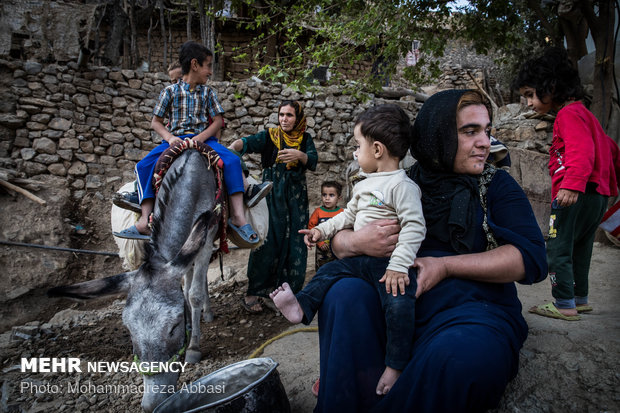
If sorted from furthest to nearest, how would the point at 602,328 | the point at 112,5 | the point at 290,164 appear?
1. the point at 112,5
2. the point at 290,164
3. the point at 602,328

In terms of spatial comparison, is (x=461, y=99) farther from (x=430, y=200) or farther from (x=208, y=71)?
(x=208, y=71)

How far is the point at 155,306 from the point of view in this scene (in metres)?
1.96

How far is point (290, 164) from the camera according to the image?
3.97m

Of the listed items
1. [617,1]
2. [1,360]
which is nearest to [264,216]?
[1,360]

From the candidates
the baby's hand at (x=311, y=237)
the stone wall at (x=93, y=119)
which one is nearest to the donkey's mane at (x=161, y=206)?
the baby's hand at (x=311, y=237)

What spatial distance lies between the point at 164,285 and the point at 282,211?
6.77 feet

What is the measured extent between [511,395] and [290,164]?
2980 millimetres

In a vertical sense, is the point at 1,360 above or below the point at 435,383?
below

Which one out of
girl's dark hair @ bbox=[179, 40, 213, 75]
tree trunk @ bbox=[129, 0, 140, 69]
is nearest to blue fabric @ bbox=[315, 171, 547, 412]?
girl's dark hair @ bbox=[179, 40, 213, 75]

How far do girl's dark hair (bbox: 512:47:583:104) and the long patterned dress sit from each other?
220cm

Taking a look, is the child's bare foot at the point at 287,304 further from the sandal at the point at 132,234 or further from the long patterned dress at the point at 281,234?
the long patterned dress at the point at 281,234

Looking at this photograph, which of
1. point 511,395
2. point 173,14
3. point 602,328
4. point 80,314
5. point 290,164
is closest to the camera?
point 511,395

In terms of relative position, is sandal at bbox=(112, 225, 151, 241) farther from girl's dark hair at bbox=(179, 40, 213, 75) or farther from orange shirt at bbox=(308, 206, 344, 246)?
orange shirt at bbox=(308, 206, 344, 246)

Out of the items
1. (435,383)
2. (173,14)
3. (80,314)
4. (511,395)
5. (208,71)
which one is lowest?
(80,314)
